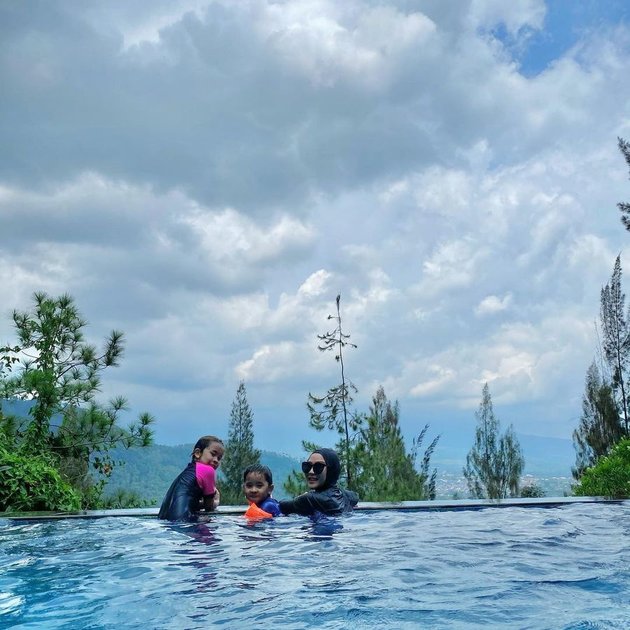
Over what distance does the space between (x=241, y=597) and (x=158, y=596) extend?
50cm

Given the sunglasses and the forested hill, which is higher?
the forested hill

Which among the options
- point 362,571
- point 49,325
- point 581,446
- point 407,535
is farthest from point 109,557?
point 581,446

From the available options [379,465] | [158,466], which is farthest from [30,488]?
[158,466]

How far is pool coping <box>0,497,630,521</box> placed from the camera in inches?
320

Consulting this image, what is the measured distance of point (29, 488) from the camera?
888cm

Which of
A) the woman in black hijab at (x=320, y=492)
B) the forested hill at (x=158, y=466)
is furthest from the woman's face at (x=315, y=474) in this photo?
the forested hill at (x=158, y=466)

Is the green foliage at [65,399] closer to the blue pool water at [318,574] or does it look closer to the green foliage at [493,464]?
the blue pool water at [318,574]

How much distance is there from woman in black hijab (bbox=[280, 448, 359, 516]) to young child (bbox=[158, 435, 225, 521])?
2.69ft

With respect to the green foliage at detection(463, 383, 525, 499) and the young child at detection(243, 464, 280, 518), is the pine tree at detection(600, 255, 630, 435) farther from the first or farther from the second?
the young child at detection(243, 464, 280, 518)

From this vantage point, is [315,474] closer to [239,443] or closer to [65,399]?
[65,399]

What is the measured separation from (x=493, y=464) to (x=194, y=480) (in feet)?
74.8

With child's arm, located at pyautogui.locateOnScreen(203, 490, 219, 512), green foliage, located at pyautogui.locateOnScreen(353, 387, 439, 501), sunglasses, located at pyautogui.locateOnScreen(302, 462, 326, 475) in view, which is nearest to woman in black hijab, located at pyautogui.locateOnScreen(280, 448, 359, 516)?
sunglasses, located at pyautogui.locateOnScreen(302, 462, 326, 475)

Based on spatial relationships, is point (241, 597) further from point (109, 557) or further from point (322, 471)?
point (322, 471)

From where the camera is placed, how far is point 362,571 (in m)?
4.73
